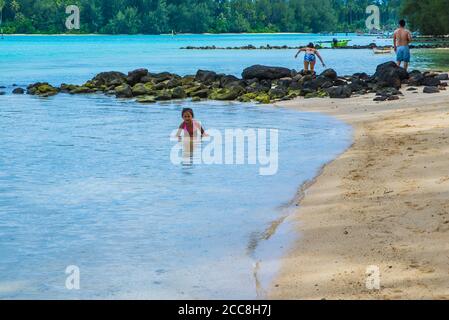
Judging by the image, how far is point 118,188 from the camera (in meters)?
13.6

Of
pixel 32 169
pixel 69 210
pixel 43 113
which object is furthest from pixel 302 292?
pixel 43 113

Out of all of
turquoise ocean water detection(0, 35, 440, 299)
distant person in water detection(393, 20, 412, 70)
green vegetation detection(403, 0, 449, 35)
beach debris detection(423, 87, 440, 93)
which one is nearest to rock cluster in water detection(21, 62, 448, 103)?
beach debris detection(423, 87, 440, 93)

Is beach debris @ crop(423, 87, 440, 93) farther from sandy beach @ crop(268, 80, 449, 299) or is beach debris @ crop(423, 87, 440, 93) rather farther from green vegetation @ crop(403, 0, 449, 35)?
green vegetation @ crop(403, 0, 449, 35)

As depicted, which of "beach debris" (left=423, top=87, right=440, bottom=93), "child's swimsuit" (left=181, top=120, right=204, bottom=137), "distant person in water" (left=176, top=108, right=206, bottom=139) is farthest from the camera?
"beach debris" (left=423, top=87, right=440, bottom=93)

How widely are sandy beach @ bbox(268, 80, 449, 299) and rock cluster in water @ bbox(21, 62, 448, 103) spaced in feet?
41.0

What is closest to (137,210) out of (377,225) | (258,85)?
(377,225)

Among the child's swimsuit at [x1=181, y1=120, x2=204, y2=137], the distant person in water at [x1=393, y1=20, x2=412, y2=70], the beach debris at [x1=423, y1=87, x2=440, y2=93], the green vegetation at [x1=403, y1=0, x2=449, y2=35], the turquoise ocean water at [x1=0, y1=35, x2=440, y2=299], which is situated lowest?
Result: the turquoise ocean water at [x1=0, y1=35, x2=440, y2=299]

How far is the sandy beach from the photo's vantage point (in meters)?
7.59

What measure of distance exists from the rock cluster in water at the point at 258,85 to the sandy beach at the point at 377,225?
1249 centimetres

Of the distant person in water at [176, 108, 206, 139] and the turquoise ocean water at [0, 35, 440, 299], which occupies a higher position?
the distant person in water at [176, 108, 206, 139]

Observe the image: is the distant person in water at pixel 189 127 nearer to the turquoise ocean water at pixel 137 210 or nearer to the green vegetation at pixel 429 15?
the turquoise ocean water at pixel 137 210

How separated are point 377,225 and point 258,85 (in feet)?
83.0

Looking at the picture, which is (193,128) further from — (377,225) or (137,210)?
(377,225)
